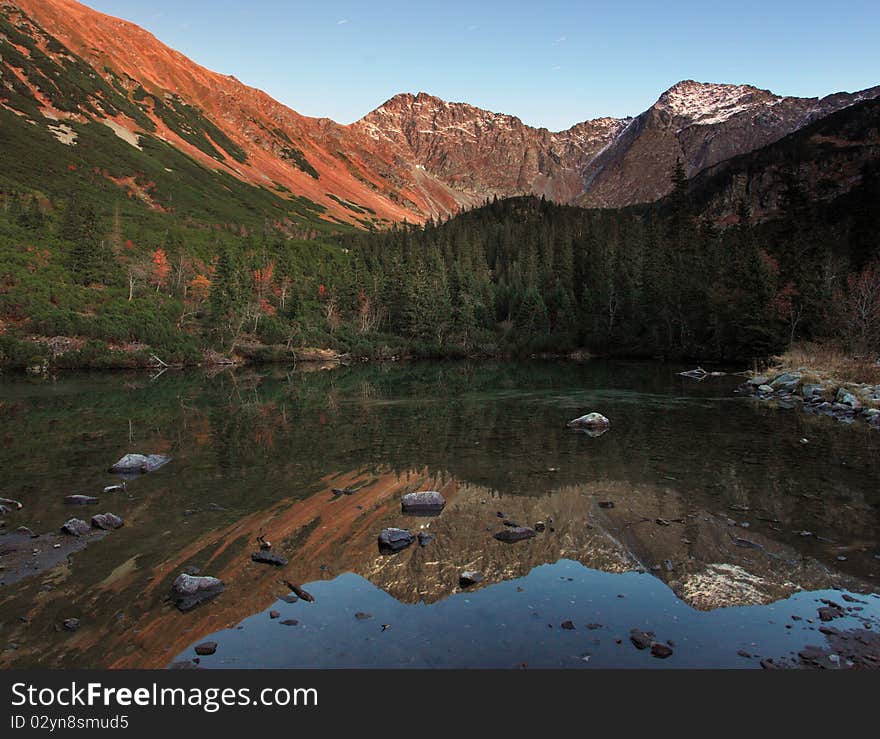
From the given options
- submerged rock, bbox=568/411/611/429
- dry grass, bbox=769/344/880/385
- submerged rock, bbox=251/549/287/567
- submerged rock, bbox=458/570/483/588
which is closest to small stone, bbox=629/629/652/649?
submerged rock, bbox=458/570/483/588

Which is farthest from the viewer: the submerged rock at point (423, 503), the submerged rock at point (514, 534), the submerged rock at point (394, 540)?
the submerged rock at point (423, 503)

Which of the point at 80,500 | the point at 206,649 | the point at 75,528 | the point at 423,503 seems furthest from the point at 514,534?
the point at 80,500

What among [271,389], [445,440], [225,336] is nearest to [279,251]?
[225,336]

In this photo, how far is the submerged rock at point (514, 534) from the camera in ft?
33.9

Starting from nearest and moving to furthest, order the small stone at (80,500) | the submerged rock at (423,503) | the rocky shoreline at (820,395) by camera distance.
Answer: the submerged rock at (423,503)
the small stone at (80,500)
the rocky shoreline at (820,395)

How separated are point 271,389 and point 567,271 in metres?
85.3

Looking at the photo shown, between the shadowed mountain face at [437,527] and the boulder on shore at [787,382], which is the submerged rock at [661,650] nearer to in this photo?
the shadowed mountain face at [437,527]

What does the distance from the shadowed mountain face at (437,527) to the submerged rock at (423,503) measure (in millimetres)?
335

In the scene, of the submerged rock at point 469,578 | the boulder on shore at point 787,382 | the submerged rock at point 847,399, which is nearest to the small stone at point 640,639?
the submerged rock at point 469,578

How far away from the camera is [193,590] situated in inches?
317

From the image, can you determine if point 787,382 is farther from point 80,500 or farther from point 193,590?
point 80,500

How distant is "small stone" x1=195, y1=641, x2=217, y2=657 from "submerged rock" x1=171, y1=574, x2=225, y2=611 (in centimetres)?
118

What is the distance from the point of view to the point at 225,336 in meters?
77.5

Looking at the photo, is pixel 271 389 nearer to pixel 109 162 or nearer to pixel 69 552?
pixel 69 552
